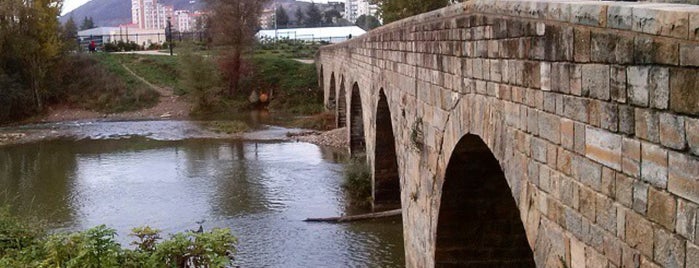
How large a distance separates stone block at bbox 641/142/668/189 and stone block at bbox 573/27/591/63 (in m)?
0.68

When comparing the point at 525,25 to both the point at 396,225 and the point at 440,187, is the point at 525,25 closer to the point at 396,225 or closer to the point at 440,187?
the point at 440,187

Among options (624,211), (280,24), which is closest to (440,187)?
(624,211)

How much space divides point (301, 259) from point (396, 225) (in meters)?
2.58

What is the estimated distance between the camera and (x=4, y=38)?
35250 millimetres

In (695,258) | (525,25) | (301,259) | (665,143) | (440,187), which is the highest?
(525,25)

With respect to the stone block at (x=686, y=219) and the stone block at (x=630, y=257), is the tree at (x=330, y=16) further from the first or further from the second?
the stone block at (x=686, y=219)

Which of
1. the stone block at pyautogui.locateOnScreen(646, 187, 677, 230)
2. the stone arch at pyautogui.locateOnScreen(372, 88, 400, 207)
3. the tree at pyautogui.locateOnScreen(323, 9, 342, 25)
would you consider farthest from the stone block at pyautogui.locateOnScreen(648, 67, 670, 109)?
the tree at pyautogui.locateOnScreen(323, 9, 342, 25)

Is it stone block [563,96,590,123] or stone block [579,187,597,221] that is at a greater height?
stone block [563,96,590,123]

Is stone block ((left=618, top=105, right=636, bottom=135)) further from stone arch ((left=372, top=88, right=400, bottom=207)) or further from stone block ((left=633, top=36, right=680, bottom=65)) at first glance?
stone arch ((left=372, top=88, right=400, bottom=207))

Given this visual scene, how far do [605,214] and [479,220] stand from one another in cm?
482

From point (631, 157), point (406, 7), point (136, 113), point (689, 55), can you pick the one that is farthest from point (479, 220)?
point (136, 113)

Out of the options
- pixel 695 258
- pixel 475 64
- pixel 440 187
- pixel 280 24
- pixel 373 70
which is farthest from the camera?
pixel 280 24

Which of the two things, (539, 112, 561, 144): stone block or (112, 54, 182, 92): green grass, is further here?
(112, 54, 182, 92): green grass

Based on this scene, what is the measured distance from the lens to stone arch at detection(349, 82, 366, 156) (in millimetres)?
21297
